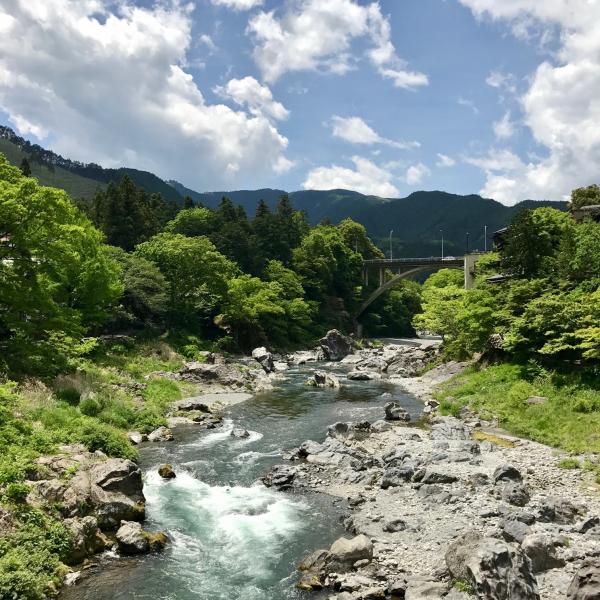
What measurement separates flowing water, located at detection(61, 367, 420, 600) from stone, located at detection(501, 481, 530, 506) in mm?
5643

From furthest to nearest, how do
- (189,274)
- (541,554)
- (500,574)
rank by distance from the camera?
(189,274) < (541,554) < (500,574)

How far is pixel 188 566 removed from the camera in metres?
13.4

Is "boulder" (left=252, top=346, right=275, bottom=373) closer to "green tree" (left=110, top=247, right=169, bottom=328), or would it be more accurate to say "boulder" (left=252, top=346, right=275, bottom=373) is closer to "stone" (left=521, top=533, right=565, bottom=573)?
"green tree" (left=110, top=247, right=169, bottom=328)

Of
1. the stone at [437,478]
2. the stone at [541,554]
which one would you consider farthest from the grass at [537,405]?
the stone at [541,554]

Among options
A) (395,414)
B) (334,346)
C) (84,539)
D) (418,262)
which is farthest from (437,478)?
(418,262)

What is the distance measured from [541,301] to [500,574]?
77.8 ft

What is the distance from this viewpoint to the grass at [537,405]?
2209cm

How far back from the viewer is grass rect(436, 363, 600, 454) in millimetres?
22094

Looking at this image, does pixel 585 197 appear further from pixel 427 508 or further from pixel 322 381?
pixel 427 508

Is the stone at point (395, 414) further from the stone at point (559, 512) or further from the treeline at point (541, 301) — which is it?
the stone at point (559, 512)

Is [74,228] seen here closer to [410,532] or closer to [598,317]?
[410,532]

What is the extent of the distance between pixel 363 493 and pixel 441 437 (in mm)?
7225

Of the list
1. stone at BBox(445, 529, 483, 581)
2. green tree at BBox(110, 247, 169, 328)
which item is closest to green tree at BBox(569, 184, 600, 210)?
green tree at BBox(110, 247, 169, 328)

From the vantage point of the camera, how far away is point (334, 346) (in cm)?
6575
